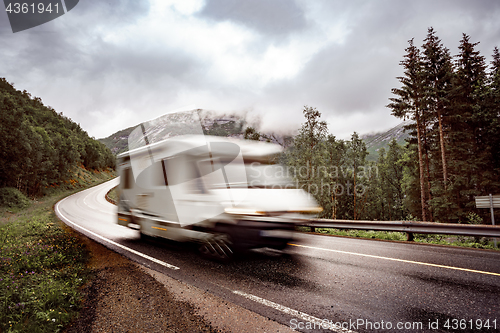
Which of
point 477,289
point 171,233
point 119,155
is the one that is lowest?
point 477,289

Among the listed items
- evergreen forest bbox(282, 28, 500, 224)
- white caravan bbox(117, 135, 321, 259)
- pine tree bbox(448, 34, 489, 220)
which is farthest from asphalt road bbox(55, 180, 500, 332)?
pine tree bbox(448, 34, 489, 220)

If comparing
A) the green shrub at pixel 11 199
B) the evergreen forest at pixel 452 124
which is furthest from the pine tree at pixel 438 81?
the green shrub at pixel 11 199

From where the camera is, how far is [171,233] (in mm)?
5551

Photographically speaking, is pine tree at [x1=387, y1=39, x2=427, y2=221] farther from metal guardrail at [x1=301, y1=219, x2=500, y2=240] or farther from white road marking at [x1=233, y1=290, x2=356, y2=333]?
white road marking at [x1=233, y1=290, x2=356, y2=333]

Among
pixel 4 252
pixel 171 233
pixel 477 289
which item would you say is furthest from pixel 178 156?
pixel 477 289

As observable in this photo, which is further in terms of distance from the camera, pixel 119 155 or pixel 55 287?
pixel 119 155

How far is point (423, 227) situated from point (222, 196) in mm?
6236

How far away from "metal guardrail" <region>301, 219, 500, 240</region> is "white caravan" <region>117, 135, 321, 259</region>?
0.90 meters

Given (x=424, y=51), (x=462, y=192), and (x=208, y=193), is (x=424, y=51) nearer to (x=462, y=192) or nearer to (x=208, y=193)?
(x=462, y=192)

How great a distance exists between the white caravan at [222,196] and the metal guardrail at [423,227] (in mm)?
902

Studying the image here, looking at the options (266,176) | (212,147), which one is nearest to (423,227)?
(266,176)

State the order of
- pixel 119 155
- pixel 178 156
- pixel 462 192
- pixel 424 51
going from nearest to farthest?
pixel 178 156 < pixel 119 155 < pixel 462 192 < pixel 424 51

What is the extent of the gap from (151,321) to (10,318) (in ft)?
5.92

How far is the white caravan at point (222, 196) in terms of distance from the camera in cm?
436
